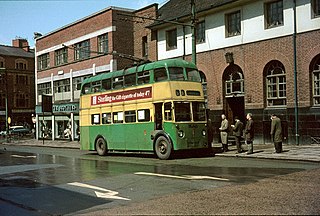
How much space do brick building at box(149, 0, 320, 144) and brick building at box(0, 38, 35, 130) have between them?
54.9 m

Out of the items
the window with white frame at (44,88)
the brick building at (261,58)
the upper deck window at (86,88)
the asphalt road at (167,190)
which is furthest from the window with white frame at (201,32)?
the window with white frame at (44,88)

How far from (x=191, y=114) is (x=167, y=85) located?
171 cm

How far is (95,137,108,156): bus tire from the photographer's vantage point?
2228cm

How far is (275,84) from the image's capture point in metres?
22.8

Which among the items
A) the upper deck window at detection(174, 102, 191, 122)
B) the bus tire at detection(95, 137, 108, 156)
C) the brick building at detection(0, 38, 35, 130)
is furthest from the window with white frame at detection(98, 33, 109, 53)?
the brick building at detection(0, 38, 35, 130)

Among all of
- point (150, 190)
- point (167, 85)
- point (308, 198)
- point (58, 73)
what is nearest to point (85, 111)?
point (167, 85)

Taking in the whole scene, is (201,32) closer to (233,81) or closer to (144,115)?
(233,81)

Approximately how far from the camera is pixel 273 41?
74.3 feet

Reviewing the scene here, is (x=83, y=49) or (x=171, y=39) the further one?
(x=83, y=49)

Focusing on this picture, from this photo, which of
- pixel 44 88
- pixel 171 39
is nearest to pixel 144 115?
pixel 171 39

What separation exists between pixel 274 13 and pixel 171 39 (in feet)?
28.8

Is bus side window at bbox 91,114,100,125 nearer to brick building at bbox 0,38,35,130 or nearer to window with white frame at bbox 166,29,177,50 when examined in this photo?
window with white frame at bbox 166,29,177,50

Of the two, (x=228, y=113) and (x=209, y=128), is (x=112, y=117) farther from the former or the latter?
(x=228, y=113)

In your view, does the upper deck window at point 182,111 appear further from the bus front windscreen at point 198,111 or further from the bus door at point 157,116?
the bus door at point 157,116
